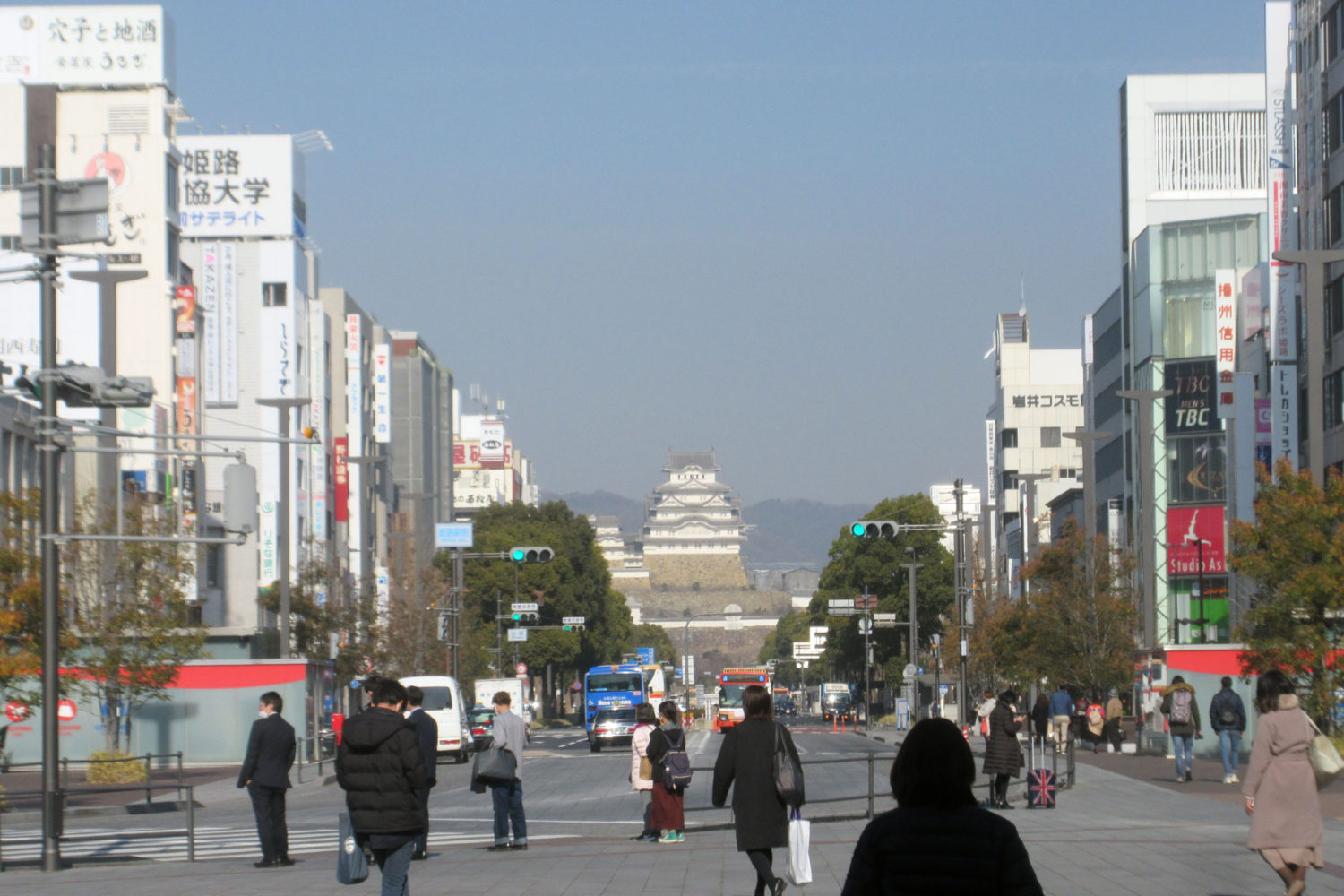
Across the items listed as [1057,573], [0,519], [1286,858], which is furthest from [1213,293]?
[1286,858]

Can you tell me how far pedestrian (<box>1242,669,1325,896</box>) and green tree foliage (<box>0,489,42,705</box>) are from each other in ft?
63.1

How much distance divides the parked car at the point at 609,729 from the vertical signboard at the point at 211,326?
2326cm

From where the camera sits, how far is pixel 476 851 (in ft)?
61.9

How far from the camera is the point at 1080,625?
159 feet

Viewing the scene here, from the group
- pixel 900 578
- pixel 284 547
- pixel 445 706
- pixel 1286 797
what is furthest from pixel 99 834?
pixel 900 578

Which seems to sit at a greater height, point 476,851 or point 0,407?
point 0,407

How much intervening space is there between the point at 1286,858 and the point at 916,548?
254 feet

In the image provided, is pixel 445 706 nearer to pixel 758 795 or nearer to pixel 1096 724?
pixel 1096 724

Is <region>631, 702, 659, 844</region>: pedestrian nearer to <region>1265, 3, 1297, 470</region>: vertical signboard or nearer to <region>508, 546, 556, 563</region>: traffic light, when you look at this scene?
<region>508, 546, 556, 563</region>: traffic light

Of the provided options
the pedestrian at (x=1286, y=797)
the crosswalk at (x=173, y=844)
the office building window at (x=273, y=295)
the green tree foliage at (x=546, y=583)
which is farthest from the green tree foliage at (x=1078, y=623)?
the pedestrian at (x=1286, y=797)

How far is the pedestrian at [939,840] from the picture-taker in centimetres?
534

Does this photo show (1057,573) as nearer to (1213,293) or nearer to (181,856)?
(1213,293)

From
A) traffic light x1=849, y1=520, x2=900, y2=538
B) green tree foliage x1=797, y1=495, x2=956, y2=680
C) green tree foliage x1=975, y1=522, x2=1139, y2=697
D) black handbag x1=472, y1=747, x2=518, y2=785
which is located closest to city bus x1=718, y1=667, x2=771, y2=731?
green tree foliage x1=797, y1=495, x2=956, y2=680

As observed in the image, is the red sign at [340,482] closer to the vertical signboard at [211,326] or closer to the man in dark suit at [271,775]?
the vertical signboard at [211,326]
